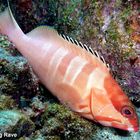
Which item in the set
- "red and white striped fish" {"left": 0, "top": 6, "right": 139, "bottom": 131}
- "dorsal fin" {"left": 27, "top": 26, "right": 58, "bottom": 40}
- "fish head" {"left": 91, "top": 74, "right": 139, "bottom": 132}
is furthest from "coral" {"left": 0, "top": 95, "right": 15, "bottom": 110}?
"dorsal fin" {"left": 27, "top": 26, "right": 58, "bottom": 40}

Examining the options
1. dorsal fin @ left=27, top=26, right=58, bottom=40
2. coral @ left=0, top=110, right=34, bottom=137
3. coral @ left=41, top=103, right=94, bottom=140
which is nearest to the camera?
coral @ left=0, top=110, right=34, bottom=137

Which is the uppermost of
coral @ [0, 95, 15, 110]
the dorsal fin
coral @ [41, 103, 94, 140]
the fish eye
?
the dorsal fin

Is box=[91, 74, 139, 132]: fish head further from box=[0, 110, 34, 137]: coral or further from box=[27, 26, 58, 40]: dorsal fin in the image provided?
box=[27, 26, 58, 40]: dorsal fin

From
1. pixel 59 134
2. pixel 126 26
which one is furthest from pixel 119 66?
pixel 59 134

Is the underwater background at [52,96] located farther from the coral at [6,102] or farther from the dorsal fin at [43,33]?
the dorsal fin at [43,33]

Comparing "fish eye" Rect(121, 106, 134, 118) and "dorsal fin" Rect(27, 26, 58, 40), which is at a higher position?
"dorsal fin" Rect(27, 26, 58, 40)

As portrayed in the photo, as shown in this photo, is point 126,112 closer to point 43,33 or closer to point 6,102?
point 6,102

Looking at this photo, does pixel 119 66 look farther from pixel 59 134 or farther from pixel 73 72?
pixel 59 134
